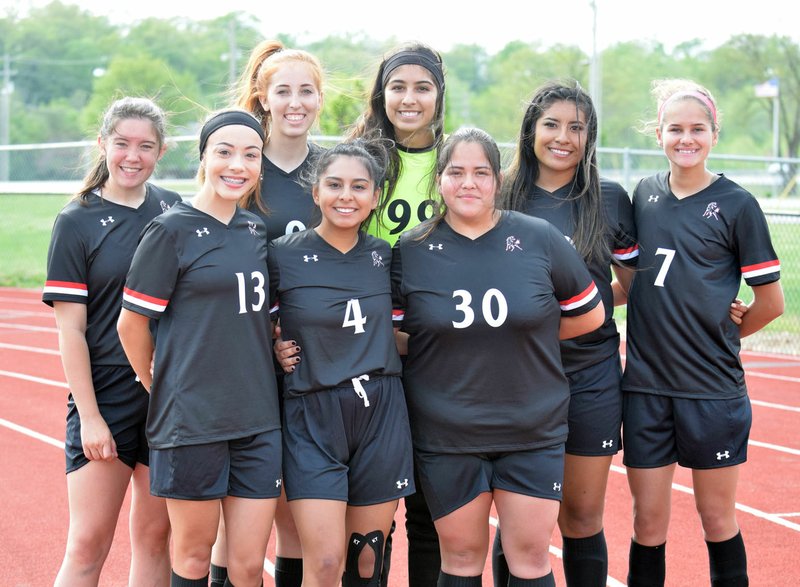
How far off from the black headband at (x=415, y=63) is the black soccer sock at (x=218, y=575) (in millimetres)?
1963

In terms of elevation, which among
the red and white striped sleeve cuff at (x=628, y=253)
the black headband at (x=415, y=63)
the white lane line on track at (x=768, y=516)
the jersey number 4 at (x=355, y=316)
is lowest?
the white lane line on track at (x=768, y=516)

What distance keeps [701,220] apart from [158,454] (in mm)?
2087

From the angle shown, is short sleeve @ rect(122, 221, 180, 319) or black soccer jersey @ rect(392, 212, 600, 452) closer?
short sleeve @ rect(122, 221, 180, 319)

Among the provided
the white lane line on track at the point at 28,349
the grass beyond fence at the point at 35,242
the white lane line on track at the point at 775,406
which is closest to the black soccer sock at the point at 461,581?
the white lane line on track at the point at 775,406

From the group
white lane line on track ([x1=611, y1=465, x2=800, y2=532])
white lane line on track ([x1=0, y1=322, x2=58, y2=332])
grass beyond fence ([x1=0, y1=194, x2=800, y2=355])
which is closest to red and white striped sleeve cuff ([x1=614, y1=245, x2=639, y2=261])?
white lane line on track ([x1=611, y1=465, x2=800, y2=532])

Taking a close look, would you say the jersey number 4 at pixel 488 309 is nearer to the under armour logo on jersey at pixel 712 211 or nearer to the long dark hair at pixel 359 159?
the long dark hair at pixel 359 159

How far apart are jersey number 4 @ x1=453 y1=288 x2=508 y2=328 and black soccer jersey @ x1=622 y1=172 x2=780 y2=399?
0.73 m

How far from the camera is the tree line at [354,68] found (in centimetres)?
4400

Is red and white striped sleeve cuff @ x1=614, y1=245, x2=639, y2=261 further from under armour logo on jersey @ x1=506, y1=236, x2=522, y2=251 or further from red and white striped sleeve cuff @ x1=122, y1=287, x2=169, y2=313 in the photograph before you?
red and white striped sleeve cuff @ x1=122, y1=287, x2=169, y2=313

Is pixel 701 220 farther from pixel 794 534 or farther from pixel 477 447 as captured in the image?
pixel 794 534

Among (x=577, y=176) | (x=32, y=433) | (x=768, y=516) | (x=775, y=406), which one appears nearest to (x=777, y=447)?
(x=775, y=406)

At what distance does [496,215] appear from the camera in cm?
339

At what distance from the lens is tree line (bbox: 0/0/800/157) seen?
44.0 m

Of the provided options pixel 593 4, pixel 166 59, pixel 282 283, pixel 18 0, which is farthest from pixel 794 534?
pixel 18 0
